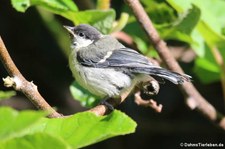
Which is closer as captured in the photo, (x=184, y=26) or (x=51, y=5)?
(x=51, y=5)

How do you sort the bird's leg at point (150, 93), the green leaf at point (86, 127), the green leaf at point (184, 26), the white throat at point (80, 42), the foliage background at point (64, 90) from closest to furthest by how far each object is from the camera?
the green leaf at point (86, 127), the bird's leg at point (150, 93), the green leaf at point (184, 26), the white throat at point (80, 42), the foliage background at point (64, 90)

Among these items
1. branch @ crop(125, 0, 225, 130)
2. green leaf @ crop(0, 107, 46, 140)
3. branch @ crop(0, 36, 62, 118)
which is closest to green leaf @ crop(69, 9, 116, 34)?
branch @ crop(125, 0, 225, 130)

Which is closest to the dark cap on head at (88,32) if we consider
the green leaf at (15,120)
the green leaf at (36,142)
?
the green leaf at (36,142)

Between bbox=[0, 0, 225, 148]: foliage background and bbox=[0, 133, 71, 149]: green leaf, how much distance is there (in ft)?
8.93

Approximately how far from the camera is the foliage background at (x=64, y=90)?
406cm

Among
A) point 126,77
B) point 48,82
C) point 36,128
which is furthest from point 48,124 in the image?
point 48,82

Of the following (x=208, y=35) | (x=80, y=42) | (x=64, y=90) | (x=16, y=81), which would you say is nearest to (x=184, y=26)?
(x=208, y=35)

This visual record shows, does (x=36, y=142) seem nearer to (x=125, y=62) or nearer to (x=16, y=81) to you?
(x=16, y=81)

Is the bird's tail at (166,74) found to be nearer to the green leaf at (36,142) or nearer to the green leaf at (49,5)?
the green leaf at (49,5)

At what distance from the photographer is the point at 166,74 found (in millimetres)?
2641

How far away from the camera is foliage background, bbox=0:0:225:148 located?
4059 mm

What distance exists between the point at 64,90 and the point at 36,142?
9.71 feet

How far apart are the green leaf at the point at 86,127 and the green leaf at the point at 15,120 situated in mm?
353

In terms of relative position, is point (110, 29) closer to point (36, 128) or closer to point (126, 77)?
point (126, 77)
